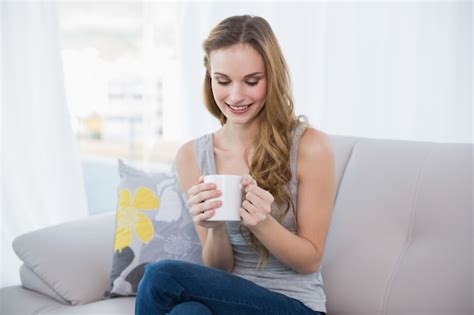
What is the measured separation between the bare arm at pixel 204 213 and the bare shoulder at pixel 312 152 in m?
0.26

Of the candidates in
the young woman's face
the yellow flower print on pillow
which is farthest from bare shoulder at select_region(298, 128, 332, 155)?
the yellow flower print on pillow

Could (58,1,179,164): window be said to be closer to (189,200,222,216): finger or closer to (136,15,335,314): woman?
(136,15,335,314): woman

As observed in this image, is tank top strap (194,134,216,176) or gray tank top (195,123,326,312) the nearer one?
gray tank top (195,123,326,312)

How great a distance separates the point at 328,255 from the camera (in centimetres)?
182

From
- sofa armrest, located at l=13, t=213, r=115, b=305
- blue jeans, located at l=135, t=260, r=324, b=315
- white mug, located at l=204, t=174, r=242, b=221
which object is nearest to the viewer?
white mug, located at l=204, t=174, r=242, b=221

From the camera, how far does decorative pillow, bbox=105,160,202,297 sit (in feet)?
6.25

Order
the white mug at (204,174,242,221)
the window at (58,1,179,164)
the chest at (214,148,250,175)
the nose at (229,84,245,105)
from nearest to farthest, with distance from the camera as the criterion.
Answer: the white mug at (204,174,242,221)
the nose at (229,84,245,105)
the chest at (214,148,250,175)
the window at (58,1,179,164)

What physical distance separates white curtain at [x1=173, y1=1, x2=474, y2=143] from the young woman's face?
2.89ft

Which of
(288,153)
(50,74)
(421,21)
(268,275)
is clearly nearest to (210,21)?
(50,74)

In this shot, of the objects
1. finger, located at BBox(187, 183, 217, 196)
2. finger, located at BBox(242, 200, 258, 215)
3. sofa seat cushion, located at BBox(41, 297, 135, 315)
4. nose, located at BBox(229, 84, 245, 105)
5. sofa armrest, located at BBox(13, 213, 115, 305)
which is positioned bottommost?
sofa seat cushion, located at BBox(41, 297, 135, 315)

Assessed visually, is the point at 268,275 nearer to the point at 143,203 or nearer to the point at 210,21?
the point at 143,203

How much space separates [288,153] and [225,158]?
8.3 inches

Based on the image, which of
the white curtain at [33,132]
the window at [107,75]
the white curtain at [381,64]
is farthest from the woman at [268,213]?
the window at [107,75]

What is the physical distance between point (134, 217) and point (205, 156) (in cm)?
34
